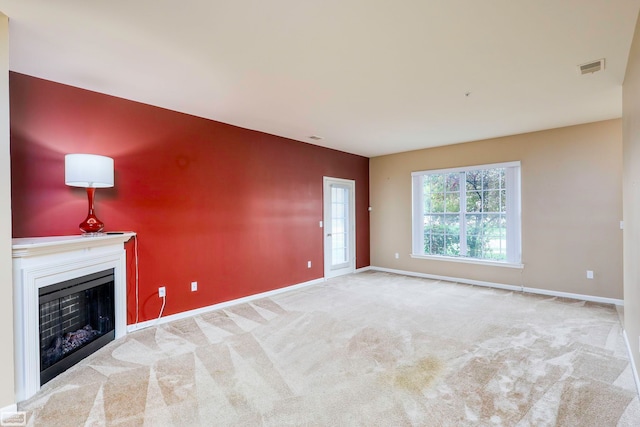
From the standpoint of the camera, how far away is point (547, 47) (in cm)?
234

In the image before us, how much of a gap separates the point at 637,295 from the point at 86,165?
4.55m

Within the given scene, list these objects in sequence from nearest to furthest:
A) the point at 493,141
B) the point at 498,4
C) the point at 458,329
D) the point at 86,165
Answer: the point at 498,4, the point at 86,165, the point at 458,329, the point at 493,141

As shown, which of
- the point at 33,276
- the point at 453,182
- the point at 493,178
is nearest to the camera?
the point at 33,276

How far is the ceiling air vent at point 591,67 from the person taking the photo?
2581 millimetres

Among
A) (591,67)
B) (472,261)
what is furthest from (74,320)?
(472,261)

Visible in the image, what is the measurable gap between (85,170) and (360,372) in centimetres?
294

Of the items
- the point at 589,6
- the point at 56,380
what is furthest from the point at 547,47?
the point at 56,380

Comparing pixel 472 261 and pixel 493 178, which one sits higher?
pixel 493 178

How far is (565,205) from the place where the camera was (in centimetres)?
451

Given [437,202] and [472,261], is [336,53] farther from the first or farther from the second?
[472,261]

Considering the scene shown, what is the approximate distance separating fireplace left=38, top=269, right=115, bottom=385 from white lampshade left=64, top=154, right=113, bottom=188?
86 centimetres

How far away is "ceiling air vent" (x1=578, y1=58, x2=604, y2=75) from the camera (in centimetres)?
258

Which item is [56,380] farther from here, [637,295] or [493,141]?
[493,141]

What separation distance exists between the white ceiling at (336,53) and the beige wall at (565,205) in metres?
0.69
